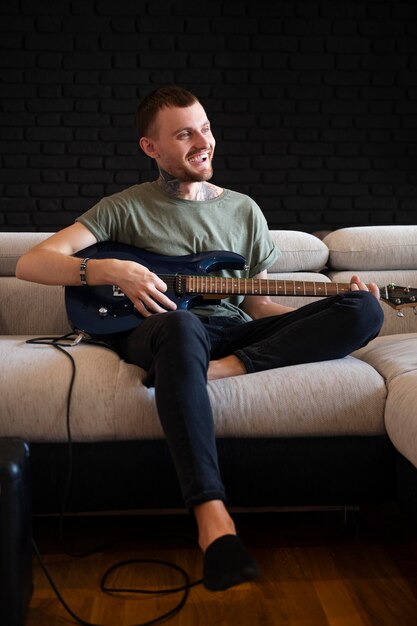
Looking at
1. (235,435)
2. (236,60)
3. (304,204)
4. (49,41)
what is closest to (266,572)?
(235,435)

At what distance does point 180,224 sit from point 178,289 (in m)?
0.22

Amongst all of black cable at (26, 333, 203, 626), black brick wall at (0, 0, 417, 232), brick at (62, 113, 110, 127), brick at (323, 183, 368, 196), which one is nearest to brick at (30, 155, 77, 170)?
black brick wall at (0, 0, 417, 232)

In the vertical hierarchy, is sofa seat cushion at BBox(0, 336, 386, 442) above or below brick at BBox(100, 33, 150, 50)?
below

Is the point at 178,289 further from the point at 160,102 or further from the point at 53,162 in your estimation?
the point at 53,162

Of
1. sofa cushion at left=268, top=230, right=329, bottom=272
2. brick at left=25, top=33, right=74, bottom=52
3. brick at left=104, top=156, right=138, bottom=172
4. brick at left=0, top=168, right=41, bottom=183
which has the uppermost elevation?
brick at left=25, top=33, right=74, bottom=52

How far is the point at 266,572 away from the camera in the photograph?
158 cm

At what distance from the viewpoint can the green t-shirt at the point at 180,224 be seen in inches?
79.7

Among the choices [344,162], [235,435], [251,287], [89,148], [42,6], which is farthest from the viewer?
[344,162]

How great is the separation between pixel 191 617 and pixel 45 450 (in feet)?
1.61

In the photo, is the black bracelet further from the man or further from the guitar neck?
the guitar neck

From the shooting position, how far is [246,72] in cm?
487

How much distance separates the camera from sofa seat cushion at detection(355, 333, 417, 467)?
147 cm

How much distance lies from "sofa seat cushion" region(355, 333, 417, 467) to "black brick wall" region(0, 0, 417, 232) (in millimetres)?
3049

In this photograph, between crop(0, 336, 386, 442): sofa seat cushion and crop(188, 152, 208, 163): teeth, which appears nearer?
crop(0, 336, 386, 442): sofa seat cushion
